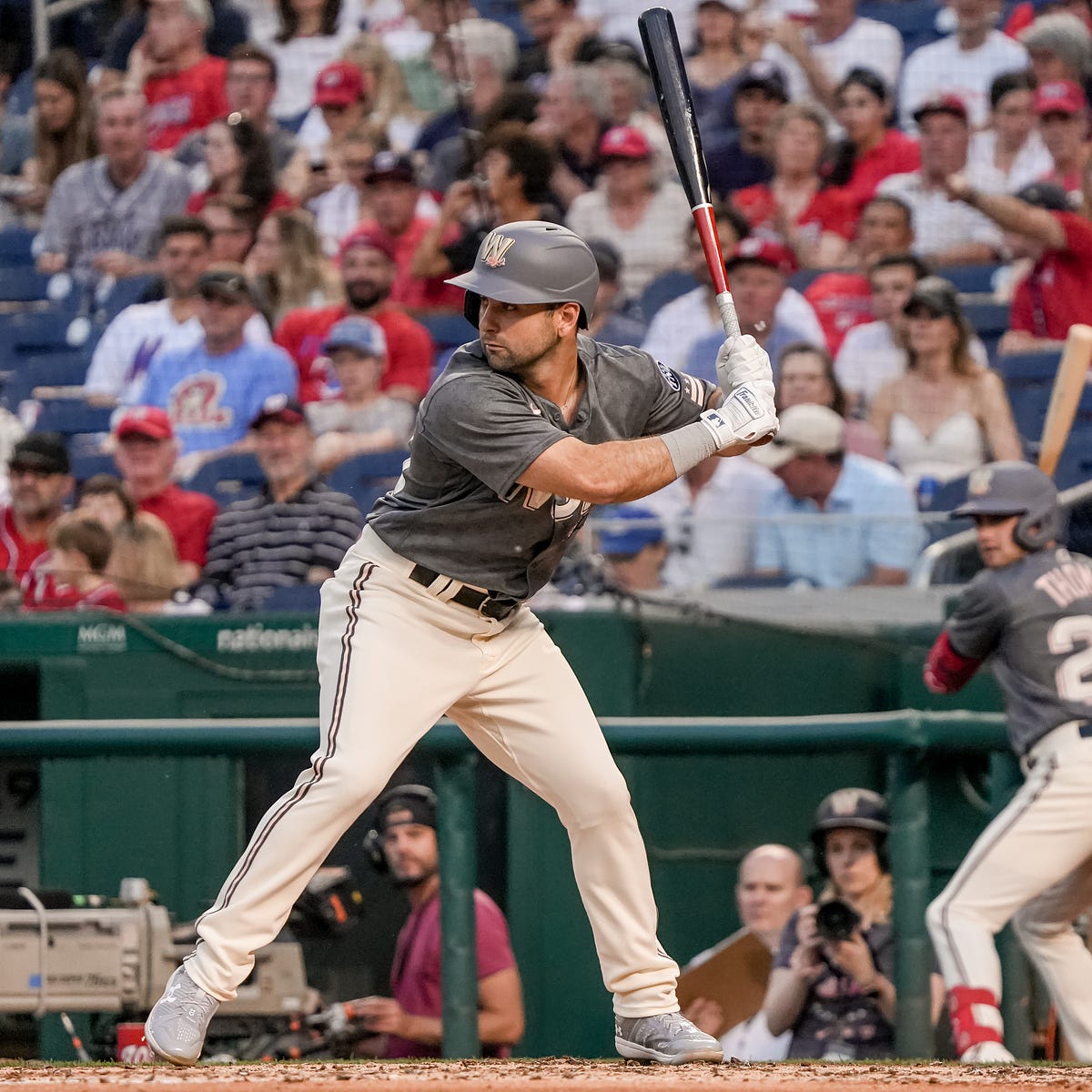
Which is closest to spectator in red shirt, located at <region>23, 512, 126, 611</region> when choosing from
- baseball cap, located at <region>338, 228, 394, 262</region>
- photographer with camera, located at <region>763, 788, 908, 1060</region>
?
baseball cap, located at <region>338, 228, 394, 262</region>

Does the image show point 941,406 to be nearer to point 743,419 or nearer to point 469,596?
point 743,419

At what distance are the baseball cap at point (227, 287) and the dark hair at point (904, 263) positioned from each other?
248 centimetres

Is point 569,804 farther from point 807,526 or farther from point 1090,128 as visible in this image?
point 1090,128

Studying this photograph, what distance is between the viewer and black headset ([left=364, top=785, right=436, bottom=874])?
14.5 ft

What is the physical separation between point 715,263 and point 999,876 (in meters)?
1.64

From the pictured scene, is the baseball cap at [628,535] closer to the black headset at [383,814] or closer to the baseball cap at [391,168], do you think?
the black headset at [383,814]

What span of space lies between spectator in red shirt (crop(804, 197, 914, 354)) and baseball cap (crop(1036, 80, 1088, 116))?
0.66 metres

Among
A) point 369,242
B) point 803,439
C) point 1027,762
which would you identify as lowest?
point 1027,762

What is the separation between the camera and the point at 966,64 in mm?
7402

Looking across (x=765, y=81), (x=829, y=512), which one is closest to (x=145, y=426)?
(x=829, y=512)

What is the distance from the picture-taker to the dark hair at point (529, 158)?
7.30 m

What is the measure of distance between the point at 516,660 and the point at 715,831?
1.77 m

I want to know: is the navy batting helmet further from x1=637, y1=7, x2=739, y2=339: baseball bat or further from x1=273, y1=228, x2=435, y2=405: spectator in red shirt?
x1=273, y1=228, x2=435, y2=405: spectator in red shirt

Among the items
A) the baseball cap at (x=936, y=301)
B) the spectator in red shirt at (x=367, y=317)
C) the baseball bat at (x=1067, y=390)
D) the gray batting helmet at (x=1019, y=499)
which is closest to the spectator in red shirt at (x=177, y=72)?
the spectator in red shirt at (x=367, y=317)
